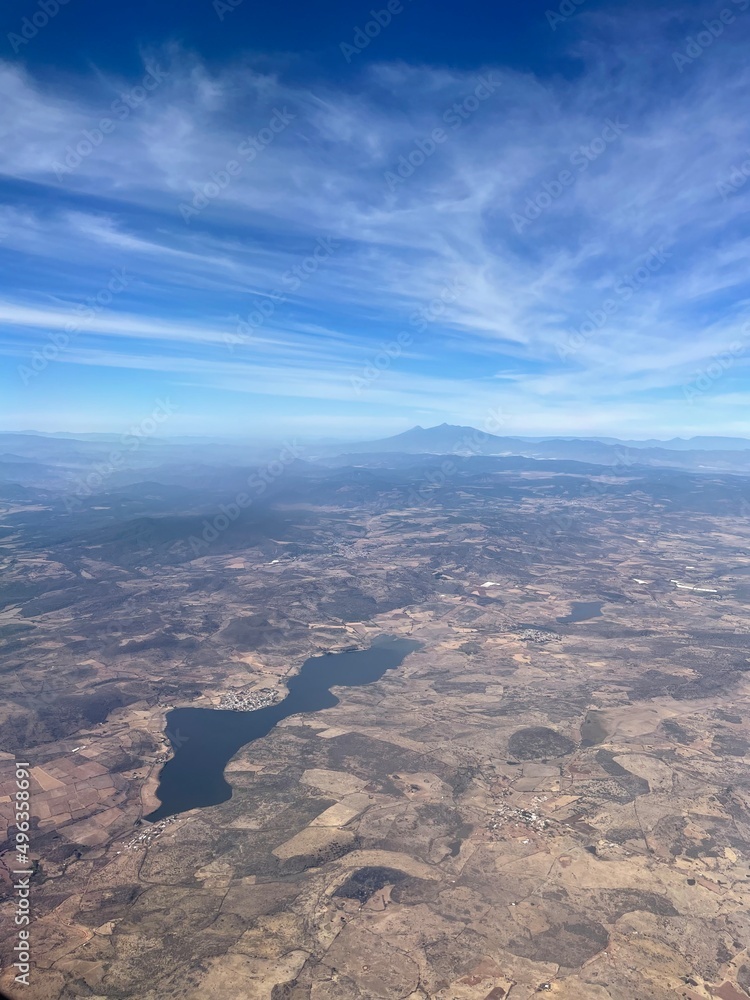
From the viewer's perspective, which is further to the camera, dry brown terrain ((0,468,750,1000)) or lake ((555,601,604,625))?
lake ((555,601,604,625))

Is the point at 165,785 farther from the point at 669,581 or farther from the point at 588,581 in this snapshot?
the point at 669,581

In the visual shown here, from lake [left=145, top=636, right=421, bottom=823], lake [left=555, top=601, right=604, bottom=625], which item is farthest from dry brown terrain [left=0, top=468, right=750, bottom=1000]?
lake [left=555, top=601, right=604, bottom=625]

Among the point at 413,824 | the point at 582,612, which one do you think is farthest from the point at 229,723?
the point at 582,612

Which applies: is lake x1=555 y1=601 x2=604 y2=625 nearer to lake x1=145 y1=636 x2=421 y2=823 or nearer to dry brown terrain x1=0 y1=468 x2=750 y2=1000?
dry brown terrain x1=0 y1=468 x2=750 y2=1000

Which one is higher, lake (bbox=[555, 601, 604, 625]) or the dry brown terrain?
the dry brown terrain

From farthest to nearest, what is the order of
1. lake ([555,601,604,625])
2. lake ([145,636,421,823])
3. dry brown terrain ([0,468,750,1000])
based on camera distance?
1. lake ([555,601,604,625])
2. lake ([145,636,421,823])
3. dry brown terrain ([0,468,750,1000])

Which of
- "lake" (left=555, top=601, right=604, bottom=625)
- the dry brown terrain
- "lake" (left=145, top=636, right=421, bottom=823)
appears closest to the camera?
the dry brown terrain

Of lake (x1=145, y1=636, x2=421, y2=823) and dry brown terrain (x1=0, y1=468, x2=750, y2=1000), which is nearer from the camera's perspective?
dry brown terrain (x1=0, y1=468, x2=750, y2=1000)

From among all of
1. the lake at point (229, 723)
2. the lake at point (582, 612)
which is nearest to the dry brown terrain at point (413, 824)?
the lake at point (229, 723)
